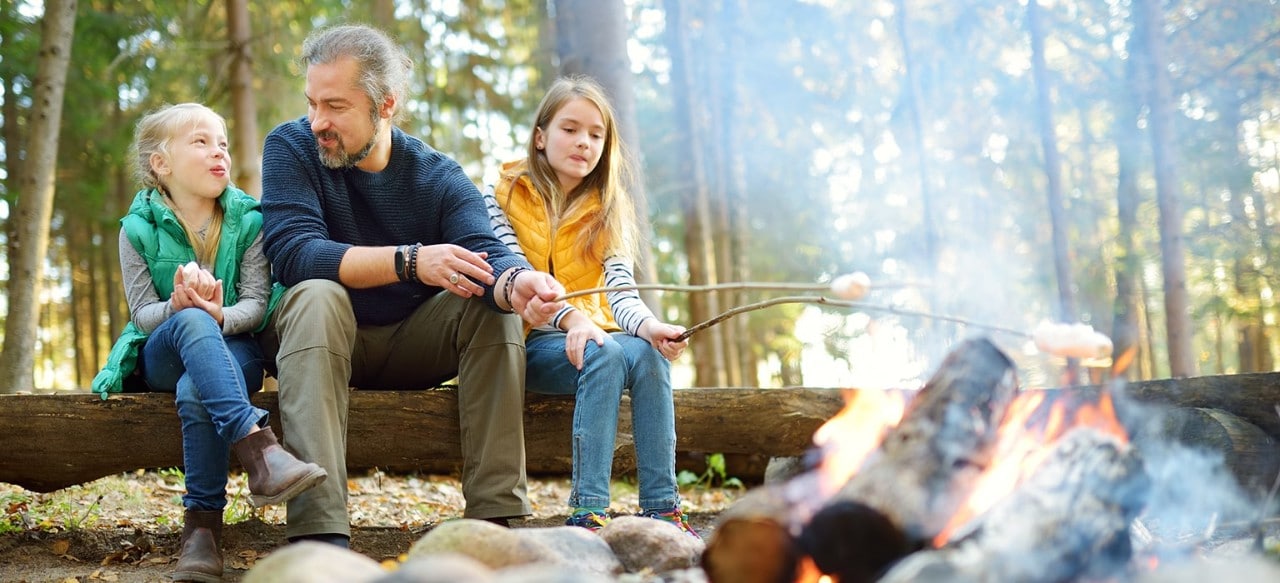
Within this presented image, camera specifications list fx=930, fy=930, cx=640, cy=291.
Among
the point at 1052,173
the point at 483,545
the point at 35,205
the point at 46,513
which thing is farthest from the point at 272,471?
the point at 1052,173

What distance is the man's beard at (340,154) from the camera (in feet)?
10.6

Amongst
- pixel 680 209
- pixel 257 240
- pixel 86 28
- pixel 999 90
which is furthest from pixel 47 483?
pixel 999 90

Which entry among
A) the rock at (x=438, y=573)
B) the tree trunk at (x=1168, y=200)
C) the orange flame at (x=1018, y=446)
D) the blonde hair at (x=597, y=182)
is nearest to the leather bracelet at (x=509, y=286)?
the blonde hair at (x=597, y=182)

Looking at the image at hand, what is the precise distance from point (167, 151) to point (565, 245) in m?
1.45

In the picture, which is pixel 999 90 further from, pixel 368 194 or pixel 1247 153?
pixel 368 194

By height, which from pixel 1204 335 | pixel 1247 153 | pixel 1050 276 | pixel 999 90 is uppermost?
pixel 999 90

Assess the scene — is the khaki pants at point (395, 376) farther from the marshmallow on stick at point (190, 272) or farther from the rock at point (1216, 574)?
the rock at point (1216, 574)

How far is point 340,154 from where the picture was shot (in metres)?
3.25

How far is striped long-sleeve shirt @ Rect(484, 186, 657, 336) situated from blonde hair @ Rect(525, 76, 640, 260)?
63mm

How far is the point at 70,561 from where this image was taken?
10.5 ft

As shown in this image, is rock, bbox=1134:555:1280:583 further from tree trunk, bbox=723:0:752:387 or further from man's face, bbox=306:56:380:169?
tree trunk, bbox=723:0:752:387

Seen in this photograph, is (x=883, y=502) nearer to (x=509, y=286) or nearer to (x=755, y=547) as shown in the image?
(x=755, y=547)

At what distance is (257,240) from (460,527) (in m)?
1.69

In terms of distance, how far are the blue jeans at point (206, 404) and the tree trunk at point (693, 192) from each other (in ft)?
21.3
